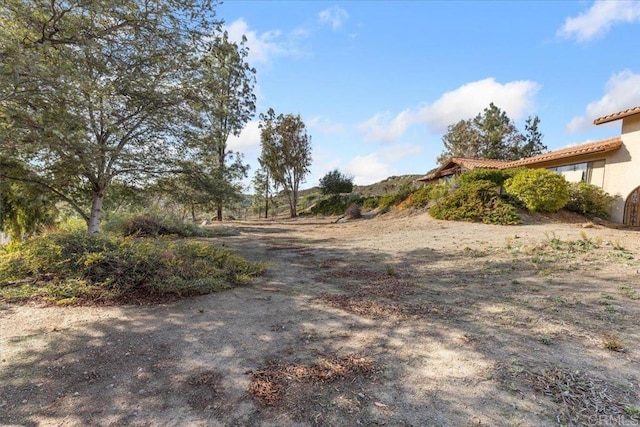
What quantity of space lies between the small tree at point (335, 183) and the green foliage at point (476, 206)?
49.8 feet

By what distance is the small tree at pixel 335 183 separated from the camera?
2861cm

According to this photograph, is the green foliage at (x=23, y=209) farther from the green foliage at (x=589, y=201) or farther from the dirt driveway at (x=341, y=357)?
the green foliage at (x=589, y=201)

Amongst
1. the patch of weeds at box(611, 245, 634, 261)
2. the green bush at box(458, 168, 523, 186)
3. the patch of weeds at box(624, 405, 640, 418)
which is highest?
the green bush at box(458, 168, 523, 186)

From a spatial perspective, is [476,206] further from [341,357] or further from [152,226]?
[152,226]

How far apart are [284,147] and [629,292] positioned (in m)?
23.1

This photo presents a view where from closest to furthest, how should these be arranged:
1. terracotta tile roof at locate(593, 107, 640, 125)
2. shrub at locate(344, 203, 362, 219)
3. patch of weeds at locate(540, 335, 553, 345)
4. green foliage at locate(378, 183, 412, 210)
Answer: patch of weeds at locate(540, 335, 553, 345) → terracotta tile roof at locate(593, 107, 640, 125) → green foliage at locate(378, 183, 412, 210) → shrub at locate(344, 203, 362, 219)

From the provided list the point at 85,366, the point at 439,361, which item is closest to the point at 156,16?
the point at 85,366

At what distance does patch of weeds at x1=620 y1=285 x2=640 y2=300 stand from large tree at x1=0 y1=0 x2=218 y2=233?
322 inches

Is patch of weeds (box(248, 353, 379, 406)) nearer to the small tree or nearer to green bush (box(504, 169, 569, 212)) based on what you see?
green bush (box(504, 169, 569, 212))

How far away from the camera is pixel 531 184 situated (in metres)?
12.0

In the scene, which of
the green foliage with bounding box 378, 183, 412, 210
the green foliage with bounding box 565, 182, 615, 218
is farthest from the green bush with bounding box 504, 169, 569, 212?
the green foliage with bounding box 378, 183, 412, 210

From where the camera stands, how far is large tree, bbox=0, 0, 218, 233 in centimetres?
450

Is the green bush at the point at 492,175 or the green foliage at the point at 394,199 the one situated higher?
the green bush at the point at 492,175

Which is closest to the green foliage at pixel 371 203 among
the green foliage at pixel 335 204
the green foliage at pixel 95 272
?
the green foliage at pixel 335 204
